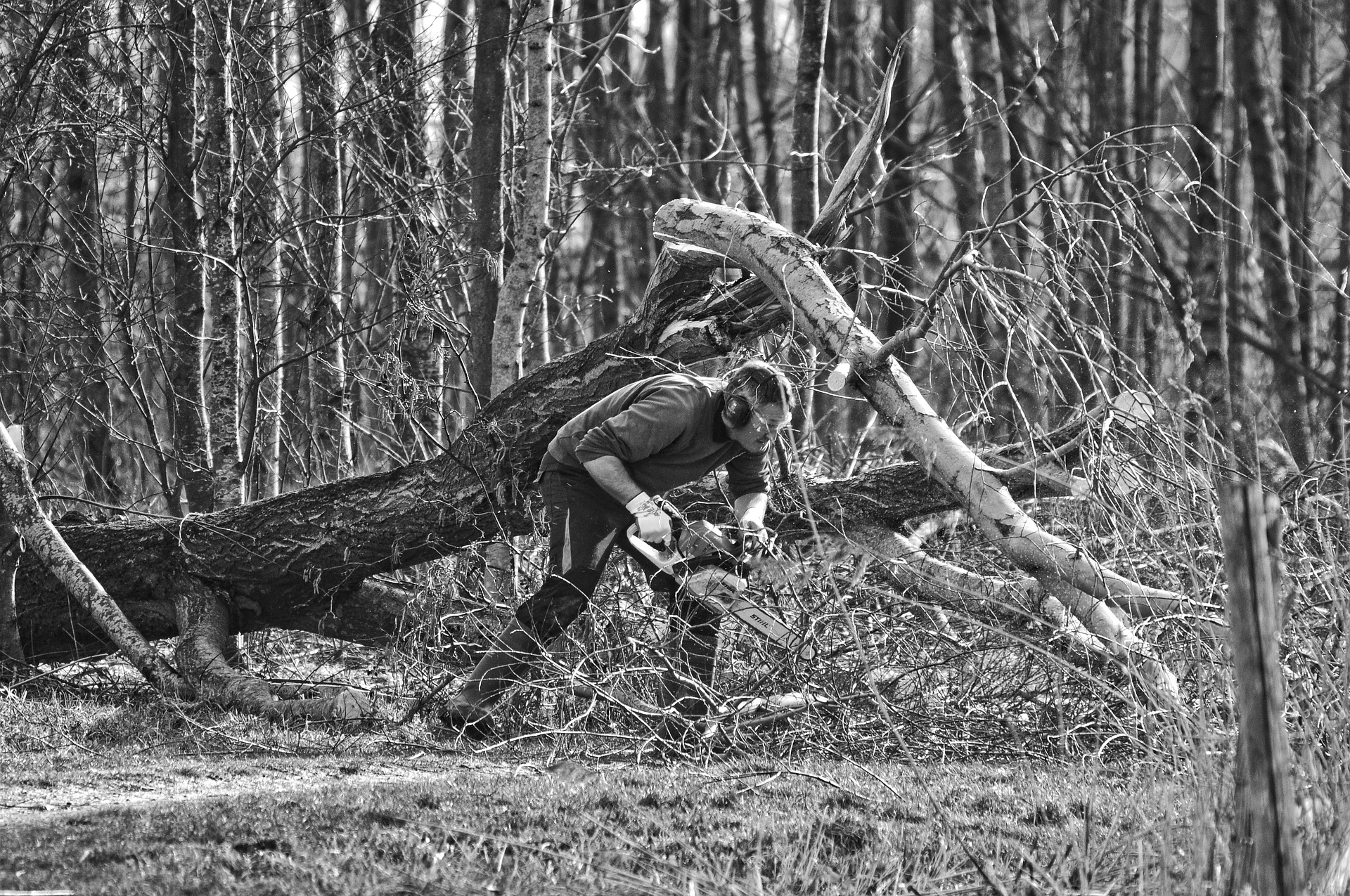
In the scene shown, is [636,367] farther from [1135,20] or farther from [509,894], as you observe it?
[1135,20]

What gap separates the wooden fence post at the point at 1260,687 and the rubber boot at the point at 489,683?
3348 mm

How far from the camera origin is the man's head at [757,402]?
487 centimetres

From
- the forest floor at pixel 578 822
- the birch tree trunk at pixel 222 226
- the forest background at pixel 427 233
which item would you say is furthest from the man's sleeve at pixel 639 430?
the birch tree trunk at pixel 222 226

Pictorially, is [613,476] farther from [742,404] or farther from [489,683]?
[489,683]

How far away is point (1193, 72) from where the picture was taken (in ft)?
27.9

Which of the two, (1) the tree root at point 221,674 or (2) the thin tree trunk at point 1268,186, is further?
(2) the thin tree trunk at point 1268,186

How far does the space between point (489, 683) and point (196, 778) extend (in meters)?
1.25

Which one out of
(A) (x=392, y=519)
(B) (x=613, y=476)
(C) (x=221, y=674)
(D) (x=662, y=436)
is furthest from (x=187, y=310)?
(D) (x=662, y=436)

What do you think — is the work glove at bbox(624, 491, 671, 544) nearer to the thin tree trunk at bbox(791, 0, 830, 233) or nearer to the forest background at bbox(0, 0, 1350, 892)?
the forest background at bbox(0, 0, 1350, 892)

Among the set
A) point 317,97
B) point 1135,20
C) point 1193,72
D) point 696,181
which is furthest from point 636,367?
point 696,181

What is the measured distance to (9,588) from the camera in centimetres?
642

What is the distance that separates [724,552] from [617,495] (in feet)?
1.63

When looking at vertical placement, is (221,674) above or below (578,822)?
below

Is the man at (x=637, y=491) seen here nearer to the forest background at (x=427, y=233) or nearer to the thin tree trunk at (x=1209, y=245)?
the forest background at (x=427, y=233)
